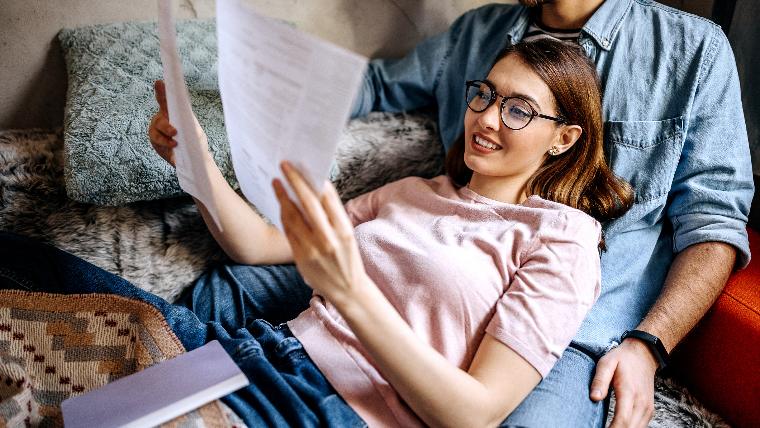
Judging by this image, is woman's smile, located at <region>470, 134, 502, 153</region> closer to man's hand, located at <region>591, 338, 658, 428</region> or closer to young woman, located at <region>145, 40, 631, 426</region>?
young woman, located at <region>145, 40, 631, 426</region>

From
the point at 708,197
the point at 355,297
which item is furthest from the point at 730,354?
the point at 355,297

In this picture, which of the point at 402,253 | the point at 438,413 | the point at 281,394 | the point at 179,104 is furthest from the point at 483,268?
the point at 179,104

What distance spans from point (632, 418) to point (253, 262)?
747mm

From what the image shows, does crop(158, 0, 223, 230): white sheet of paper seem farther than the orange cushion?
No

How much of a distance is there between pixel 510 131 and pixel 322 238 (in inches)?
20.0

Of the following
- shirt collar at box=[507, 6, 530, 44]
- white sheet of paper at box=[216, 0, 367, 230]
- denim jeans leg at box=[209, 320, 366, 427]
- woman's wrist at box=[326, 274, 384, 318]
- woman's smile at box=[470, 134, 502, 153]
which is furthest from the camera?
shirt collar at box=[507, 6, 530, 44]

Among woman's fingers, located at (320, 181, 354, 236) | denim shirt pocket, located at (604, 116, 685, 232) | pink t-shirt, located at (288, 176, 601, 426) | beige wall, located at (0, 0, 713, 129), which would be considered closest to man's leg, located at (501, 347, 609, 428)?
pink t-shirt, located at (288, 176, 601, 426)

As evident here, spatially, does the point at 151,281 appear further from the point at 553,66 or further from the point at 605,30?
the point at 605,30

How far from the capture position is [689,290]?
3.90ft

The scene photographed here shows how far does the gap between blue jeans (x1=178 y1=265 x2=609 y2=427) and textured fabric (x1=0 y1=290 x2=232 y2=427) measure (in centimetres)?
21

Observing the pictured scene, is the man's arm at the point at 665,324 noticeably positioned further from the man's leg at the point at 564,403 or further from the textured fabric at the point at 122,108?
the textured fabric at the point at 122,108

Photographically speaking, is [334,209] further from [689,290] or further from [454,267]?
[689,290]

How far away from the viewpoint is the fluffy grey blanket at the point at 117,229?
1.18 m

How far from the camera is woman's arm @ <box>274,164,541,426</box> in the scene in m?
0.72
